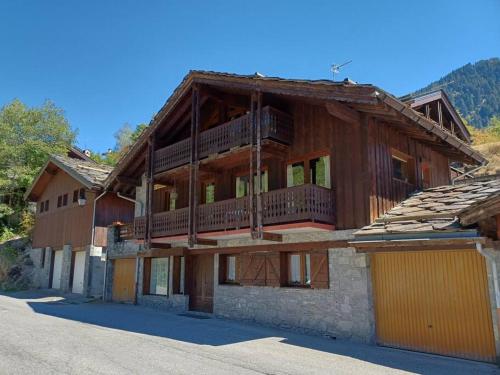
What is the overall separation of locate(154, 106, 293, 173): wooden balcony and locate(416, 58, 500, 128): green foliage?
12730 cm

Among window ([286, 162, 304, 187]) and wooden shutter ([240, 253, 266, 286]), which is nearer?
window ([286, 162, 304, 187])

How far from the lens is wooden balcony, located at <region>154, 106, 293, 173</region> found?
13.0 meters

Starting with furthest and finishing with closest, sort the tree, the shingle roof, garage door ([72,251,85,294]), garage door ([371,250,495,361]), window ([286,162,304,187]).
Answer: the tree
garage door ([72,251,85,294])
the shingle roof
window ([286,162,304,187])
garage door ([371,250,495,361])

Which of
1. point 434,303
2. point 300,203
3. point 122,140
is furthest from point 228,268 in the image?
point 122,140

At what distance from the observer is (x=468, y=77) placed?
162 meters

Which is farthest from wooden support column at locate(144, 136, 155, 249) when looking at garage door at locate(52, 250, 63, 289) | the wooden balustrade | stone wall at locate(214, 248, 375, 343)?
garage door at locate(52, 250, 63, 289)

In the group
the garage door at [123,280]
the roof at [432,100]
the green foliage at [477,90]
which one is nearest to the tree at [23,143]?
the garage door at [123,280]

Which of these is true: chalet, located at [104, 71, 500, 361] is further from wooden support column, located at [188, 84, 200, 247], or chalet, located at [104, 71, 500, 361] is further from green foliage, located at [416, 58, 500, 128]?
green foliage, located at [416, 58, 500, 128]

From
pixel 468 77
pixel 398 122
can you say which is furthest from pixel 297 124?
pixel 468 77

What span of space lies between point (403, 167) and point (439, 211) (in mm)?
3935

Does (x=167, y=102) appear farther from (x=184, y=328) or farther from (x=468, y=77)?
(x=468, y=77)

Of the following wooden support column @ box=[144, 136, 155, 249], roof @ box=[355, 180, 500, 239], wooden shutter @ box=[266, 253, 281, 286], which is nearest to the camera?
roof @ box=[355, 180, 500, 239]

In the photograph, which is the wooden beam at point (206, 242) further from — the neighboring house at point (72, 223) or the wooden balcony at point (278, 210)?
the neighboring house at point (72, 223)

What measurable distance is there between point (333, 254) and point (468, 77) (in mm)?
177583
